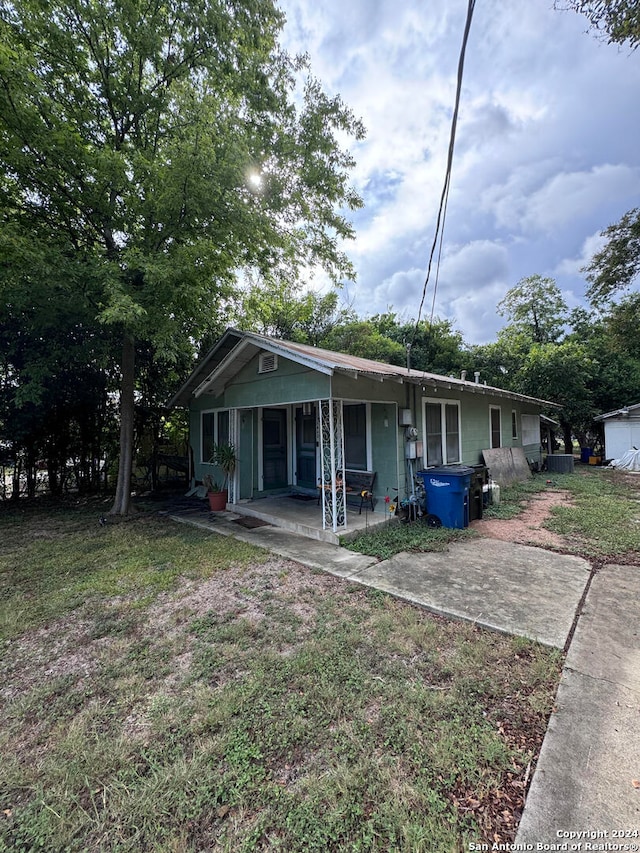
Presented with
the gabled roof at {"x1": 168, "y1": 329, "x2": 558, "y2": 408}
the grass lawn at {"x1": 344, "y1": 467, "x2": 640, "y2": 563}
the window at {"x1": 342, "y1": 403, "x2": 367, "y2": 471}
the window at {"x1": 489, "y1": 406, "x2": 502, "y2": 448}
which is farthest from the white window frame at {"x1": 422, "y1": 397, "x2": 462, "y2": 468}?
the window at {"x1": 489, "y1": 406, "x2": 502, "y2": 448}

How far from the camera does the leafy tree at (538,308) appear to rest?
86.3 ft

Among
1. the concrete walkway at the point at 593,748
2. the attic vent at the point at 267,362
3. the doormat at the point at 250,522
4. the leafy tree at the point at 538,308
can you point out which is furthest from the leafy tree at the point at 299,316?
the leafy tree at the point at 538,308

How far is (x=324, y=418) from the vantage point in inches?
274

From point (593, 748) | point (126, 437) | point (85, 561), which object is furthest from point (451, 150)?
point (126, 437)

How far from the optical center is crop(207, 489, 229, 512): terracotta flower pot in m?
8.11

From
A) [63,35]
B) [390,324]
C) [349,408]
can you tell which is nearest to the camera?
[63,35]

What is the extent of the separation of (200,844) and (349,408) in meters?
6.41

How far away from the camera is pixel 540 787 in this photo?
1802mm

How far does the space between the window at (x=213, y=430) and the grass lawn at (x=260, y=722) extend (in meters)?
5.59

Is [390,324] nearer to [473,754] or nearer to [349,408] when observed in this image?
[349,408]

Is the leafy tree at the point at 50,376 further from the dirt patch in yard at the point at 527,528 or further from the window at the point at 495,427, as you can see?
the window at the point at 495,427

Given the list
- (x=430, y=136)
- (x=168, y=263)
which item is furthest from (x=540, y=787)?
(x=168, y=263)

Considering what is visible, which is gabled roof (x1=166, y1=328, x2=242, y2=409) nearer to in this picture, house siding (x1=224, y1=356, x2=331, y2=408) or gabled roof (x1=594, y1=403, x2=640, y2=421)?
house siding (x1=224, y1=356, x2=331, y2=408)

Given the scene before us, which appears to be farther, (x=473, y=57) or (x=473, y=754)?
(x=473, y=57)
